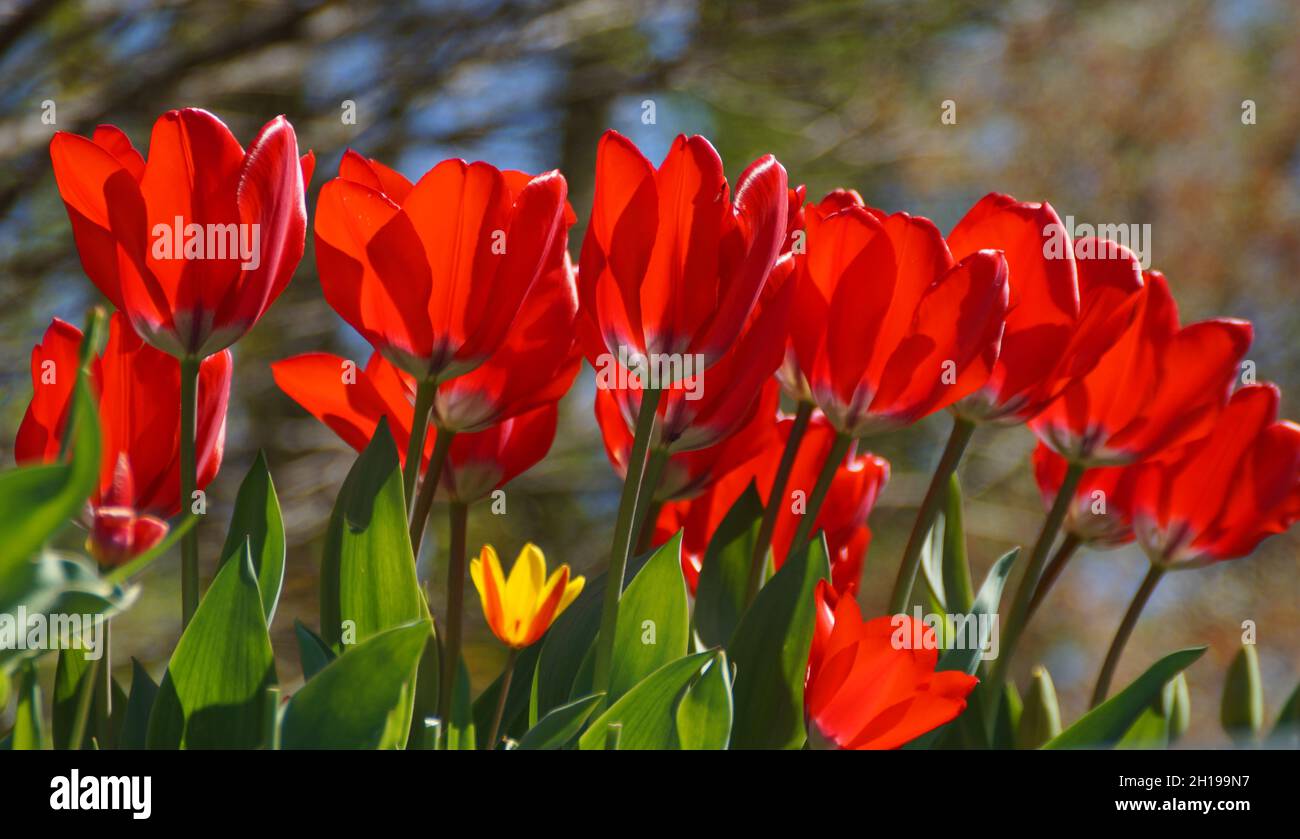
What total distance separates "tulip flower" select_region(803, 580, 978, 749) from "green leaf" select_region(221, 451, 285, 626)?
16 centimetres

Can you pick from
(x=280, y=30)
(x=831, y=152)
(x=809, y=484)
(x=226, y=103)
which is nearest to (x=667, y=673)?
(x=809, y=484)

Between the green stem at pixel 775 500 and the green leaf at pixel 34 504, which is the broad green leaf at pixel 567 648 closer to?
the green stem at pixel 775 500

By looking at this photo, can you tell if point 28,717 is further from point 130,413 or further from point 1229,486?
point 1229,486

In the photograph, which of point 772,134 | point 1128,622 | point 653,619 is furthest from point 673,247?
point 772,134

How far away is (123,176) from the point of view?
1.15 ft

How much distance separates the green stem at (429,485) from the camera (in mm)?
394

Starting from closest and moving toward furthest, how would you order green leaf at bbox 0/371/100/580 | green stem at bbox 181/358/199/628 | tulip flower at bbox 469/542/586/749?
green leaf at bbox 0/371/100/580, green stem at bbox 181/358/199/628, tulip flower at bbox 469/542/586/749

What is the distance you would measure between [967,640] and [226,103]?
2853 millimetres

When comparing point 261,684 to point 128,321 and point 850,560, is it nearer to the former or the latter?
point 128,321

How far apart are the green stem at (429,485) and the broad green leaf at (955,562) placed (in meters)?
0.22

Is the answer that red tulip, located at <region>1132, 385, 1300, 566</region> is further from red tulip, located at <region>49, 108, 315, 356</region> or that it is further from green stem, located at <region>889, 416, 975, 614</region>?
red tulip, located at <region>49, 108, 315, 356</region>

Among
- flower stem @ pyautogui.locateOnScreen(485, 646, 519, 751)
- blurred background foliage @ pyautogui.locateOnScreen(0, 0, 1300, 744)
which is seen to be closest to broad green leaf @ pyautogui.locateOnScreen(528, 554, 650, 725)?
flower stem @ pyautogui.locateOnScreen(485, 646, 519, 751)

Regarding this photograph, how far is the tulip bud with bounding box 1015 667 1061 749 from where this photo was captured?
489 mm

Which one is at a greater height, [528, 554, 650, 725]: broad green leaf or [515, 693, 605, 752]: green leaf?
[528, 554, 650, 725]: broad green leaf
